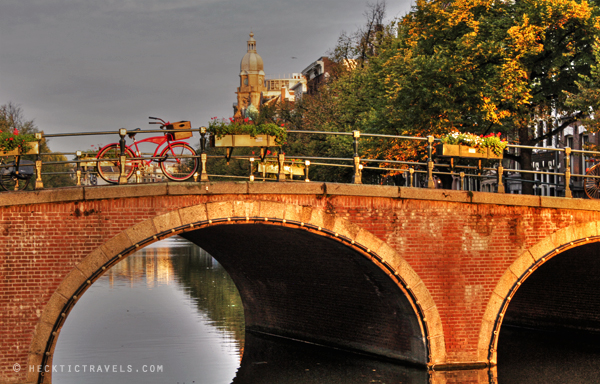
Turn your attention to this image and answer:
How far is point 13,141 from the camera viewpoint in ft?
39.2

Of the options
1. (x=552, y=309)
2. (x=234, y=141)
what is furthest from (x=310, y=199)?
(x=552, y=309)

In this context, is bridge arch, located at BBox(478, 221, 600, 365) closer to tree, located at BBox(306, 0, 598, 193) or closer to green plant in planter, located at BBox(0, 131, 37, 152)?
tree, located at BBox(306, 0, 598, 193)

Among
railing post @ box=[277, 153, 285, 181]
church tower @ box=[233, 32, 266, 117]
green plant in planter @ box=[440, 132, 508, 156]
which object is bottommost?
railing post @ box=[277, 153, 285, 181]

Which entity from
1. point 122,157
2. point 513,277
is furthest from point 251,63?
point 122,157

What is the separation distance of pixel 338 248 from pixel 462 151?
3.11 metres

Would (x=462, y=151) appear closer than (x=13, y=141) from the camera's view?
No

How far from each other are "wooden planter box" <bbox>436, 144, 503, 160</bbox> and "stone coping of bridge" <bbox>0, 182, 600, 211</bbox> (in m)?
0.75

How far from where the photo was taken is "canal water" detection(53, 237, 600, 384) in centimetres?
1444

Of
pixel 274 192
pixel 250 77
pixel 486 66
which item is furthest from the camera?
pixel 250 77

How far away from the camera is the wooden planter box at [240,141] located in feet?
40.1

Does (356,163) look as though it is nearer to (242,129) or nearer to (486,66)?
(242,129)

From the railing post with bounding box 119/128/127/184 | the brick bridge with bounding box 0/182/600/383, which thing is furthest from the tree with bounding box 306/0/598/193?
the railing post with bounding box 119/128/127/184

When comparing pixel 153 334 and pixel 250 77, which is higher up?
pixel 250 77

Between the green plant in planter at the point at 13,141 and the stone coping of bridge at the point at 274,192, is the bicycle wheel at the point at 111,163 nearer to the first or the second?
the stone coping of bridge at the point at 274,192
